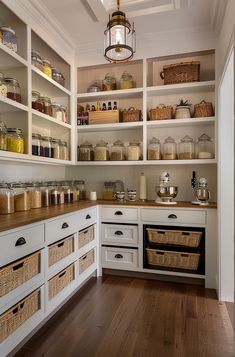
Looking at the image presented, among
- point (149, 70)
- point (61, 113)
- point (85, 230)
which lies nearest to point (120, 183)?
point (85, 230)

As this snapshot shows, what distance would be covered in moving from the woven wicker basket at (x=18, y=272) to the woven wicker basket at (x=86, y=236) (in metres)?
Result: 0.69

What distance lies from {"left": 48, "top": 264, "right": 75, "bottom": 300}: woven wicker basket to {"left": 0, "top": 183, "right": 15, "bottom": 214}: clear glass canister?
65 cm

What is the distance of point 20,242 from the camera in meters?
1.63

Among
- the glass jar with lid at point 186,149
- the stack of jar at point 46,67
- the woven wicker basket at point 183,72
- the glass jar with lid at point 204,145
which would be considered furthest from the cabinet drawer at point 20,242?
the woven wicker basket at point 183,72

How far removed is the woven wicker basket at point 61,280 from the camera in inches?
78.5

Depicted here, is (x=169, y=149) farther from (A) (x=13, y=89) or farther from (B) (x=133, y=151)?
(A) (x=13, y=89)

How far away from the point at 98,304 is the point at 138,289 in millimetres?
487

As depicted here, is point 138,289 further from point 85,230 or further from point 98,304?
point 85,230

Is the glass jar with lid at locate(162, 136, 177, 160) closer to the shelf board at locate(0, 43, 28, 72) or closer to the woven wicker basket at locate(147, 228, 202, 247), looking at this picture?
the woven wicker basket at locate(147, 228, 202, 247)

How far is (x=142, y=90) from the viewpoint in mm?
2906

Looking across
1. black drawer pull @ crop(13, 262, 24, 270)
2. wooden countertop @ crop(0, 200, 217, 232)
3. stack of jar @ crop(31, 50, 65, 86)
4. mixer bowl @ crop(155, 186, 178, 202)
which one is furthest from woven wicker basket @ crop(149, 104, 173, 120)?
black drawer pull @ crop(13, 262, 24, 270)

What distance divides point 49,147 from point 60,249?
1.05 metres

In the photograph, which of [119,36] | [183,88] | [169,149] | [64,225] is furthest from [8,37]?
[169,149]

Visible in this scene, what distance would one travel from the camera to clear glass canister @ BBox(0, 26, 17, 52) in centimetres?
199
